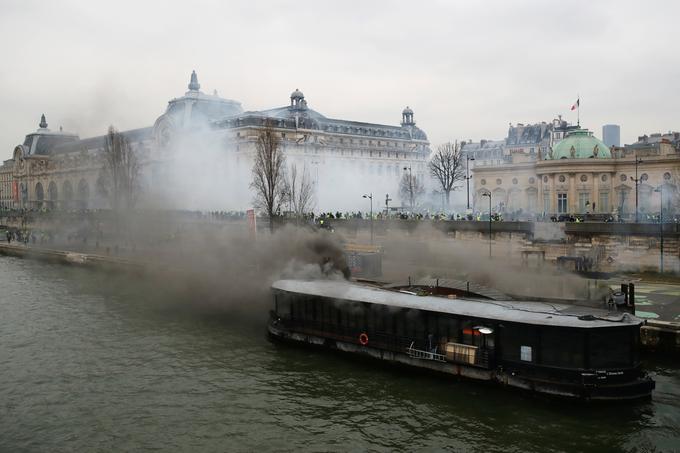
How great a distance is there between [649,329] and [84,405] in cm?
2196

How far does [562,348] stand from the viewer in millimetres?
18984

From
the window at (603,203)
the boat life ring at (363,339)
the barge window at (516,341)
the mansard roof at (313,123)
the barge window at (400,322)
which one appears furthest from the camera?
the mansard roof at (313,123)

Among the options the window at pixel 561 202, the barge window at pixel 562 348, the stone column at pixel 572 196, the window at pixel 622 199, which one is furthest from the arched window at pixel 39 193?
the barge window at pixel 562 348

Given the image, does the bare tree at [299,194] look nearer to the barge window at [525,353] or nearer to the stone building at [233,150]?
the stone building at [233,150]

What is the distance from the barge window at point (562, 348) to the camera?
18.7 meters

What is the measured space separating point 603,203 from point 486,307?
133 feet

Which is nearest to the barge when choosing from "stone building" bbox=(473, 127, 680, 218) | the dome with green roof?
"stone building" bbox=(473, 127, 680, 218)

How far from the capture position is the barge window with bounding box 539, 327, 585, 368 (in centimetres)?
1872

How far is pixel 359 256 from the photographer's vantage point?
36.2 m

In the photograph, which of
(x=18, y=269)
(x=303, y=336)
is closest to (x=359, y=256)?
(x=303, y=336)

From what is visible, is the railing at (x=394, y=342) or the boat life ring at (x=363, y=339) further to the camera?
the boat life ring at (x=363, y=339)

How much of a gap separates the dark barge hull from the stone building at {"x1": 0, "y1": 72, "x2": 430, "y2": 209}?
164 feet

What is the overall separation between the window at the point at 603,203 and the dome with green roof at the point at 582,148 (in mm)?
3571

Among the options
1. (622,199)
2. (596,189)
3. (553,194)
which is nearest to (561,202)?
(553,194)
